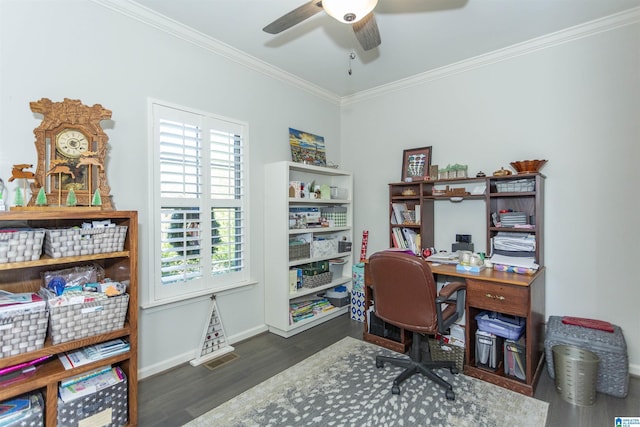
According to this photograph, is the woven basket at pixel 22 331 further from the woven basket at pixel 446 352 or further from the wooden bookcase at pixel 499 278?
the woven basket at pixel 446 352

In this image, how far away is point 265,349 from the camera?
282 cm

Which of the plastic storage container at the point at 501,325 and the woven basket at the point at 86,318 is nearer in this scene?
the woven basket at the point at 86,318

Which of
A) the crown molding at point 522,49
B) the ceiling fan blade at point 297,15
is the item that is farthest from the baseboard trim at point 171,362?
the crown molding at point 522,49

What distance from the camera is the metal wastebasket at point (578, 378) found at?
1.98m

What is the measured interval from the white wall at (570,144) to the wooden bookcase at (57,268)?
9.23 feet

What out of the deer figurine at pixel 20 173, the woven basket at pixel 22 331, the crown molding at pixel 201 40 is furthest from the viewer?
the crown molding at pixel 201 40

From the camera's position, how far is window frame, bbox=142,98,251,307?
236cm

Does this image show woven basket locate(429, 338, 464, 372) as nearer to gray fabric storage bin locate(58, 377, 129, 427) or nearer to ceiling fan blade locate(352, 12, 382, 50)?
gray fabric storage bin locate(58, 377, 129, 427)

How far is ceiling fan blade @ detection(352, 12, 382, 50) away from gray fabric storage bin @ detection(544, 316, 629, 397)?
8.08ft

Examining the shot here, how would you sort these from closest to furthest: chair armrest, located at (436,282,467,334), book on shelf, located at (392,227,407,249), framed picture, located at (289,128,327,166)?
chair armrest, located at (436,282,467,334), book on shelf, located at (392,227,407,249), framed picture, located at (289,128,327,166)

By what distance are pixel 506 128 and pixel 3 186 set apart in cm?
382

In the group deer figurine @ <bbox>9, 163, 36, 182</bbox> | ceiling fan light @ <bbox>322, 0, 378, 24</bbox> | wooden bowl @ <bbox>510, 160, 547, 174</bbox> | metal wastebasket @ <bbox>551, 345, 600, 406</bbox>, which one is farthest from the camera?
wooden bowl @ <bbox>510, 160, 547, 174</bbox>

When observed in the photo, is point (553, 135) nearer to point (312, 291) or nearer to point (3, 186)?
point (312, 291)

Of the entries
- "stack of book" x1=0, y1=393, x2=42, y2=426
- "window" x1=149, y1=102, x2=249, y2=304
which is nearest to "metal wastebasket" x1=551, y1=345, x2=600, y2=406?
"window" x1=149, y1=102, x2=249, y2=304
